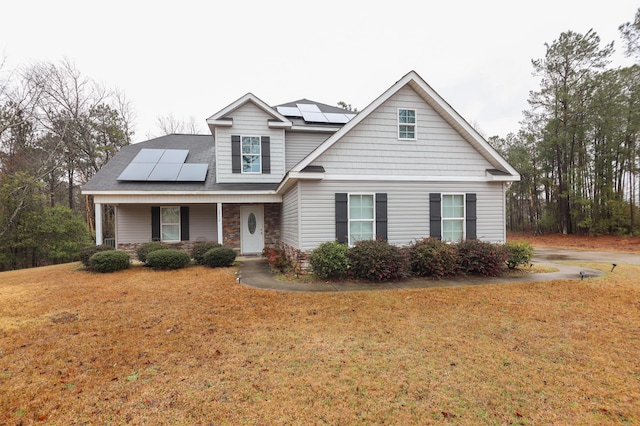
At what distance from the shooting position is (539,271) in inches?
355

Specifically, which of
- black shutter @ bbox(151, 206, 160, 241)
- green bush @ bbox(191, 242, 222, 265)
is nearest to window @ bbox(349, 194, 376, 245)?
green bush @ bbox(191, 242, 222, 265)

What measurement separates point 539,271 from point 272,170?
10280 millimetres

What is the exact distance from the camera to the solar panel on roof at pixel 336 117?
528 inches

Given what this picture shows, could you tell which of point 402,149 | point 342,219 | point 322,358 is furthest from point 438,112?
point 322,358

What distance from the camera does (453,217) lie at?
9.54m

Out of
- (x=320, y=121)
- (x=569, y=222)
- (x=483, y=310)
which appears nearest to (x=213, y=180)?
(x=320, y=121)

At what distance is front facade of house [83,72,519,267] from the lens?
872cm

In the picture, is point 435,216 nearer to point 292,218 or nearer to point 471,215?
point 471,215

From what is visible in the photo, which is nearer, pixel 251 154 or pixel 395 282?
pixel 395 282

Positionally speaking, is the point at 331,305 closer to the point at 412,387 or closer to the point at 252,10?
the point at 412,387

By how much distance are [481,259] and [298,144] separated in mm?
8680

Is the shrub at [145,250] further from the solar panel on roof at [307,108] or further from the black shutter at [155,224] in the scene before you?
the solar panel on roof at [307,108]

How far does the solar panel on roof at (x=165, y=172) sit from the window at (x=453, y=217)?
10.3 meters

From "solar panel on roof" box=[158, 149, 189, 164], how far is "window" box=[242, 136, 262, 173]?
3066 millimetres
